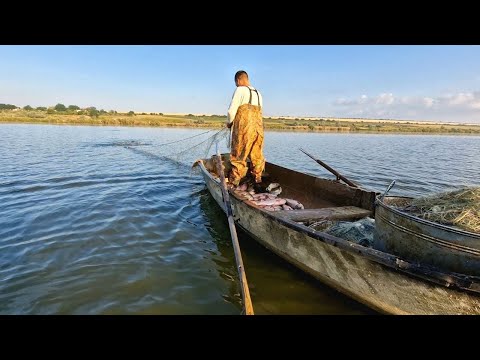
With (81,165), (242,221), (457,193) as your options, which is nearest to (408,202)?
(457,193)

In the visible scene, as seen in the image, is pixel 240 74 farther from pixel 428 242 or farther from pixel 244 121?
pixel 428 242

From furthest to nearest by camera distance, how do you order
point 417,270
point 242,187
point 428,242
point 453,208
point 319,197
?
point 242,187 → point 319,197 → point 453,208 → point 428,242 → point 417,270

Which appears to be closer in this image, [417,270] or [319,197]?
[417,270]

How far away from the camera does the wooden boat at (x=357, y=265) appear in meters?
3.03

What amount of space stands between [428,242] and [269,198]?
15.2ft

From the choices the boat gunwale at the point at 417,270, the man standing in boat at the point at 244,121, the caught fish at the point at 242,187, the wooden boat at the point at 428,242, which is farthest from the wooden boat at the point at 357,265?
the caught fish at the point at 242,187

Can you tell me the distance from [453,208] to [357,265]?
1309 millimetres

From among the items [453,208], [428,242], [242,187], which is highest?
[453,208]

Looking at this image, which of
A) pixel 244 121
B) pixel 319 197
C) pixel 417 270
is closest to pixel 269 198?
pixel 319 197

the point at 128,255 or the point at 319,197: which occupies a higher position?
the point at 319,197

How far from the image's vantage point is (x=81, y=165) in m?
14.2

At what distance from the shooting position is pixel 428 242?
3.36 meters

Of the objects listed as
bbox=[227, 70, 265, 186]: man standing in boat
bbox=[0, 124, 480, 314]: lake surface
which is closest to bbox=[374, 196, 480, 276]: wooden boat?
bbox=[0, 124, 480, 314]: lake surface

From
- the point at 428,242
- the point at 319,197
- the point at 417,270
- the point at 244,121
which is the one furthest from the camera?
the point at 319,197
